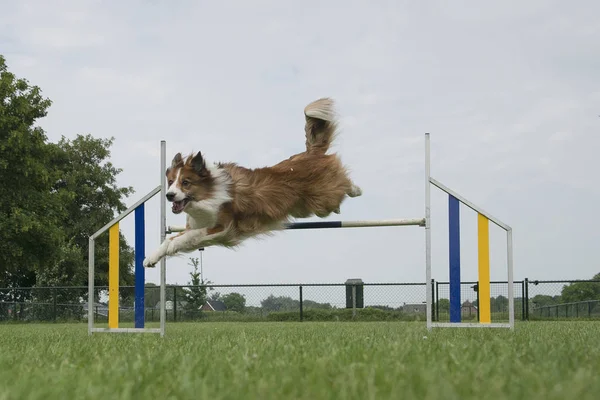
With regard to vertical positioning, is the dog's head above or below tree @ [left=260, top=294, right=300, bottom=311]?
above

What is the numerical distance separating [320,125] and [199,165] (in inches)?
62.5

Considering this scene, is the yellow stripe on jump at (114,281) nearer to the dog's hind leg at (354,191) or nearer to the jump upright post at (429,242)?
the jump upright post at (429,242)

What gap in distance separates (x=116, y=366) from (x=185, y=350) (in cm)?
93

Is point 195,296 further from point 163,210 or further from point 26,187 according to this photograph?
point 163,210

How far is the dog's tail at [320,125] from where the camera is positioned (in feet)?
21.3

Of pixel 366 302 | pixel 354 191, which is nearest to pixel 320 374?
pixel 354 191

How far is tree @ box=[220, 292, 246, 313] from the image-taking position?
711 inches

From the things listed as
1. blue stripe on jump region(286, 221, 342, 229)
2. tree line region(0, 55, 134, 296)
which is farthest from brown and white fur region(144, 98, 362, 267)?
tree line region(0, 55, 134, 296)

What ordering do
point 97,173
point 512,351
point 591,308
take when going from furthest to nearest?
point 97,173 → point 591,308 → point 512,351

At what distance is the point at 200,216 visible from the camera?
18.5 ft

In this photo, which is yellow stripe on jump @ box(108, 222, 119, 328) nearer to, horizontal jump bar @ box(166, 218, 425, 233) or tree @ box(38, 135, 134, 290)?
horizontal jump bar @ box(166, 218, 425, 233)

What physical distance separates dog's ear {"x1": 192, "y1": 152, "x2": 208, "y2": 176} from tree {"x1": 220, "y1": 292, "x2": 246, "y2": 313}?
12.9 metres

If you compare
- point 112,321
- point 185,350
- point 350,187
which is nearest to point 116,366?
point 185,350

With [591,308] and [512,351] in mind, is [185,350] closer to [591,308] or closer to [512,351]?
[512,351]
